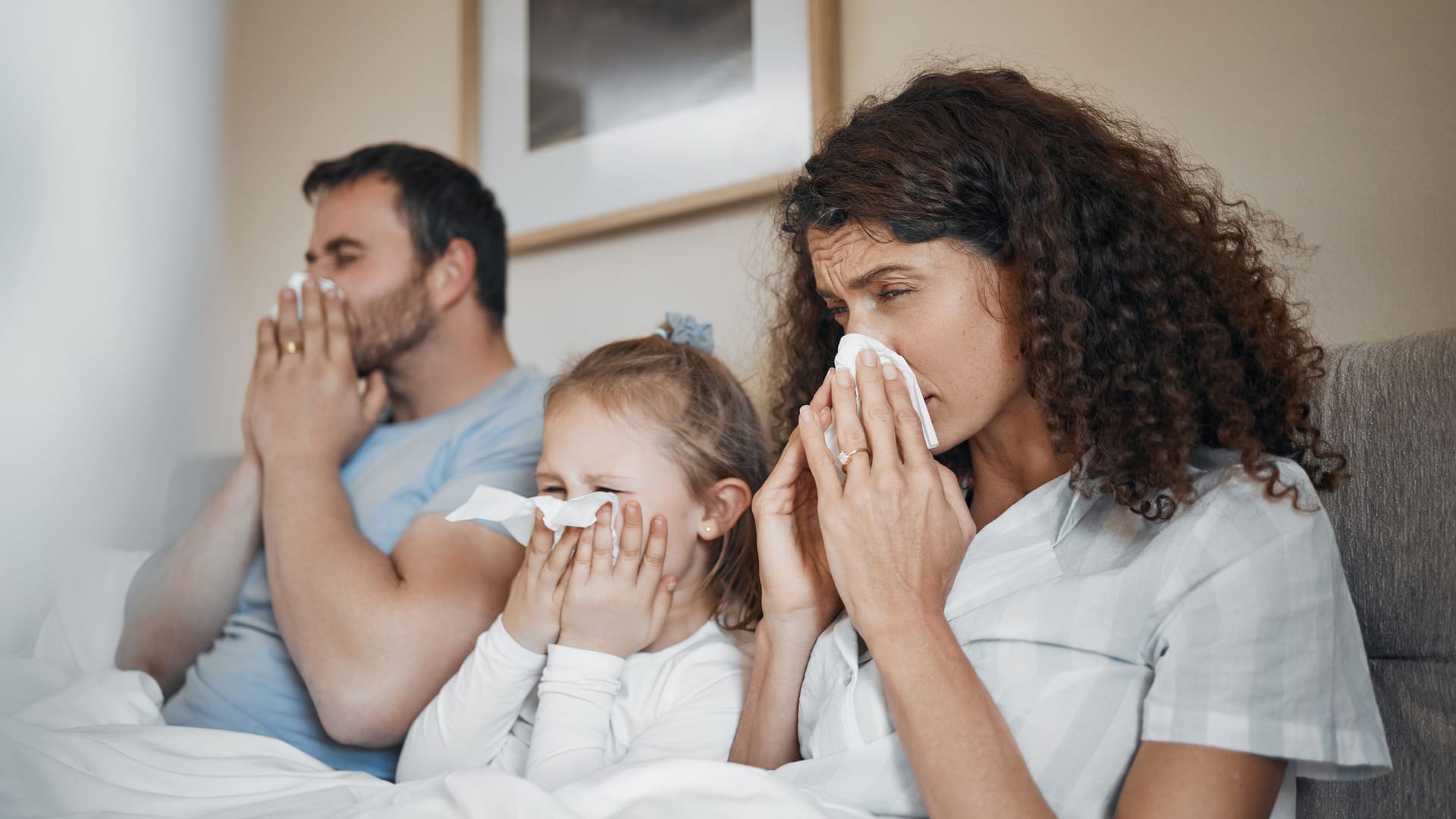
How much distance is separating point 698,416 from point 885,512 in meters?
0.45

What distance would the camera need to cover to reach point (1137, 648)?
2.82 feet

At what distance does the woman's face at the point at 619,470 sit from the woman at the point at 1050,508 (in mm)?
196

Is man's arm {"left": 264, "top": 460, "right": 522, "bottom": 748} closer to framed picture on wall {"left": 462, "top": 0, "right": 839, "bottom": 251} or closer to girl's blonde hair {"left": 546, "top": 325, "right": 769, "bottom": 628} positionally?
girl's blonde hair {"left": 546, "top": 325, "right": 769, "bottom": 628}

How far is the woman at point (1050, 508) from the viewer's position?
79 cm

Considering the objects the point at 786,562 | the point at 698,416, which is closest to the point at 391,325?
the point at 698,416

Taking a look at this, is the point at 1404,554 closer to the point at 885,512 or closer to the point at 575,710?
the point at 885,512

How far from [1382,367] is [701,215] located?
1.19 meters

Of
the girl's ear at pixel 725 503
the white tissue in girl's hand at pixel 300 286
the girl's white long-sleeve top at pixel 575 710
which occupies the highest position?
the white tissue in girl's hand at pixel 300 286

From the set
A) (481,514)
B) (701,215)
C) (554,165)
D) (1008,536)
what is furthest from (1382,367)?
(554,165)

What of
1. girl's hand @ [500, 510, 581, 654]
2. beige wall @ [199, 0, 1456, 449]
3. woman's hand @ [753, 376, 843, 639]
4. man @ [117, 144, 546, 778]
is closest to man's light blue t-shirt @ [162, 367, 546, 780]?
man @ [117, 144, 546, 778]

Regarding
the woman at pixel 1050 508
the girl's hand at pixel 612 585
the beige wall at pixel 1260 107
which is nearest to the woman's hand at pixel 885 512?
the woman at pixel 1050 508

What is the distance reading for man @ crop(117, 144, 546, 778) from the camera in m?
1.33

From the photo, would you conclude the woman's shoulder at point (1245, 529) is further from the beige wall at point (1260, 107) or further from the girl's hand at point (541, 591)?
the girl's hand at point (541, 591)

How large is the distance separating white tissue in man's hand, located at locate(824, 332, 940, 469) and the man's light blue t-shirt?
69 centimetres
